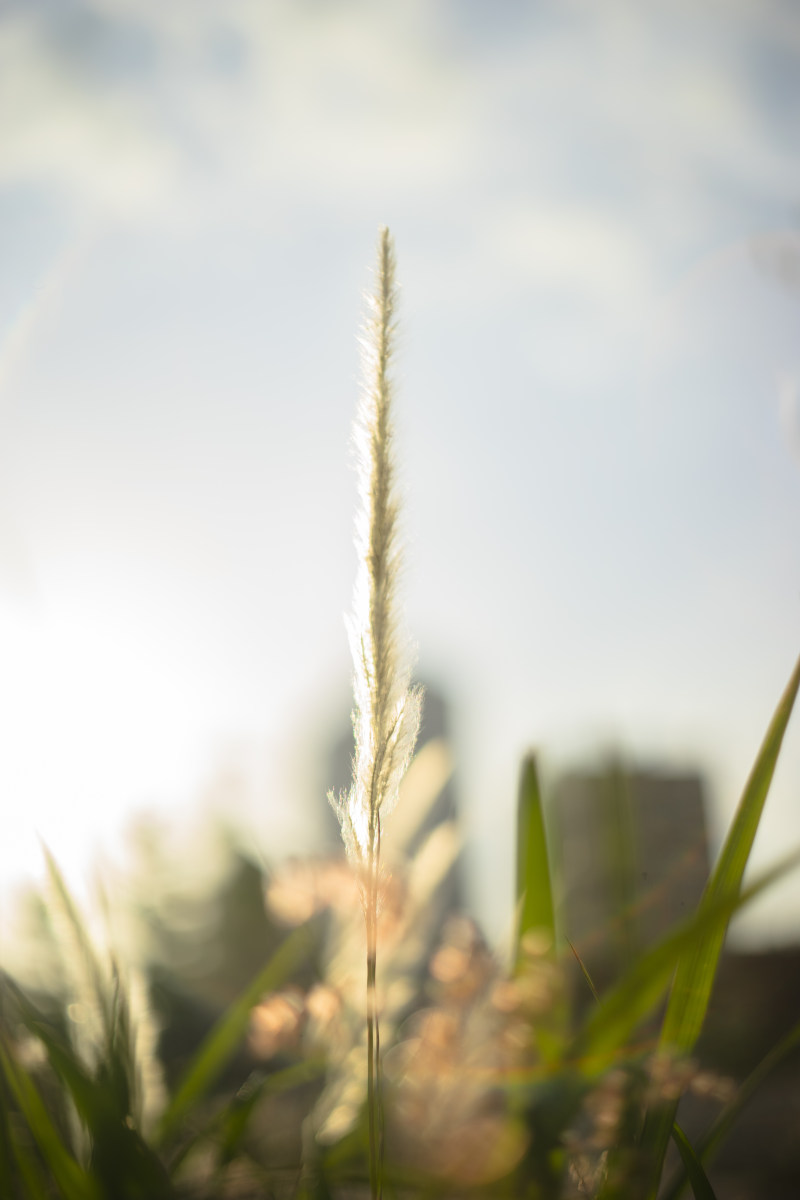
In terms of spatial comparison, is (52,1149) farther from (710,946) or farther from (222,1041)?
(710,946)

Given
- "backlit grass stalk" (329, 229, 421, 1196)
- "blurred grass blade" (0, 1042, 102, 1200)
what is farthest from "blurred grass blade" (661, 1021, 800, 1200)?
"blurred grass blade" (0, 1042, 102, 1200)

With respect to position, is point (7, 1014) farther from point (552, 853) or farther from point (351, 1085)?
point (552, 853)

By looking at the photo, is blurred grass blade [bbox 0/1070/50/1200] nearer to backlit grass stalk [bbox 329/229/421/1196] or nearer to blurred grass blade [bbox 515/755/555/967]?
backlit grass stalk [bbox 329/229/421/1196]

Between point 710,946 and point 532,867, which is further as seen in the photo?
point 532,867

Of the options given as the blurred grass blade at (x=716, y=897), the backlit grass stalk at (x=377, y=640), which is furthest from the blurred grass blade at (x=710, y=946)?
the backlit grass stalk at (x=377, y=640)

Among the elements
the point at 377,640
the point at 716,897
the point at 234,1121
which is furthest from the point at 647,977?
the point at 234,1121

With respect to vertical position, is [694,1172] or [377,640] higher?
[377,640]
